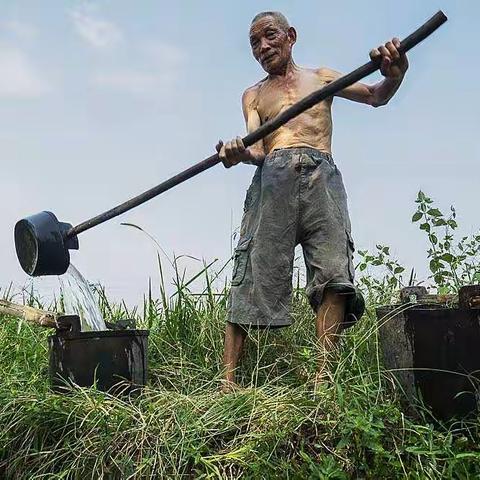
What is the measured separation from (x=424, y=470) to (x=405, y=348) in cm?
48

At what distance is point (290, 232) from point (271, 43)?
88cm

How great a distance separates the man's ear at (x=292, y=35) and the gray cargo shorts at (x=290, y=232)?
1.85 feet

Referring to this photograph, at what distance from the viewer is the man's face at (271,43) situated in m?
3.89

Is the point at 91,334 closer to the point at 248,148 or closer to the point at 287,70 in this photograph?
the point at 248,148

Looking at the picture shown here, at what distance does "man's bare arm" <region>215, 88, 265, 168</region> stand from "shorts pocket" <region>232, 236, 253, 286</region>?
362mm

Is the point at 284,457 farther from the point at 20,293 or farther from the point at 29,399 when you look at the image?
the point at 20,293

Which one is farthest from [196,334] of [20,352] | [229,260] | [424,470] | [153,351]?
[424,470]

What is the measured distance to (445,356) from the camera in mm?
2992

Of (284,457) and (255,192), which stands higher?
(255,192)

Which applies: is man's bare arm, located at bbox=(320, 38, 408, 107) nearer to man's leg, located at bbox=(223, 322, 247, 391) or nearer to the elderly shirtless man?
the elderly shirtless man

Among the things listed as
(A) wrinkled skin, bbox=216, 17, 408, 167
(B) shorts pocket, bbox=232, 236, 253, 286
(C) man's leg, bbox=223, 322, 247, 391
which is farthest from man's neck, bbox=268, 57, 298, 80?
(C) man's leg, bbox=223, 322, 247, 391

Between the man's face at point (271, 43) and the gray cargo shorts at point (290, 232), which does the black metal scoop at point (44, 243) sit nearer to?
the gray cargo shorts at point (290, 232)

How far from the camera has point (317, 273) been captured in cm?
369

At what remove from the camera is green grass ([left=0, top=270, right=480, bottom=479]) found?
2.80 meters
